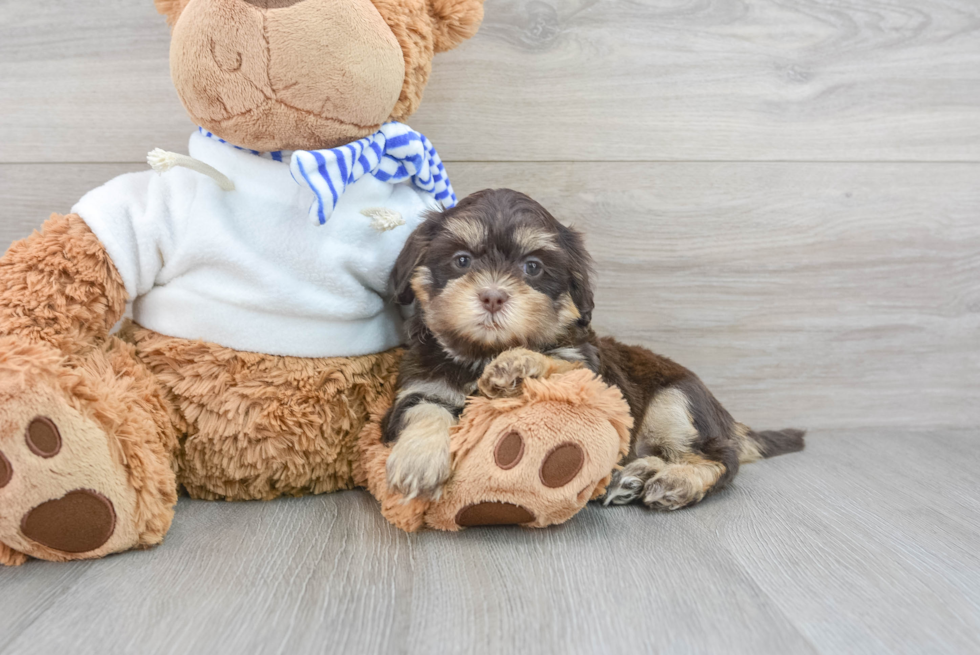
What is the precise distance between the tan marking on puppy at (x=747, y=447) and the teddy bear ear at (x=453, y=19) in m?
1.43

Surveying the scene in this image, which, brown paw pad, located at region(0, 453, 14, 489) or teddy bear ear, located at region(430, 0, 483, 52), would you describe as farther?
teddy bear ear, located at region(430, 0, 483, 52)

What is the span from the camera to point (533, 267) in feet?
5.56

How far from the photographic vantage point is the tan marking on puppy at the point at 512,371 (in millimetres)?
1576

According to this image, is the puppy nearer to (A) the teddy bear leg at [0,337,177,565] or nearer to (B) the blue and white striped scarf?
(B) the blue and white striped scarf

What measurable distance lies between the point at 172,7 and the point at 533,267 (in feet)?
3.52

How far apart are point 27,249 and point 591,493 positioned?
1398 mm

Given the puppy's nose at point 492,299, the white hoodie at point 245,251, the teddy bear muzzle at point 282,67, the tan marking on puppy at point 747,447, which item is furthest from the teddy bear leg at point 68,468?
the tan marking on puppy at point 747,447

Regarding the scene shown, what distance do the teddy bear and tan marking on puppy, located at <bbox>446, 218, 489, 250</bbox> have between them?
0.18 m

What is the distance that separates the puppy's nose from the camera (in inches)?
61.1

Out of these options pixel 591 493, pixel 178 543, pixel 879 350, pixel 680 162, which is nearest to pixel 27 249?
pixel 178 543

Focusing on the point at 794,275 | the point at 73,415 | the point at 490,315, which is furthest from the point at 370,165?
the point at 794,275

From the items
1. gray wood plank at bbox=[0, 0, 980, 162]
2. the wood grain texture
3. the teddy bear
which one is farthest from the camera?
gray wood plank at bbox=[0, 0, 980, 162]

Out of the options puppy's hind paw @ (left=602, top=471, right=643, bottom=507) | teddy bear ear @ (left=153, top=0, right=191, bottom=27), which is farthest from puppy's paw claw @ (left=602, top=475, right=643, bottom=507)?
teddy bear ear @ (left=153, top=0, right=191, bottom=27)

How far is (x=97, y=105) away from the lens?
2.19 metres
